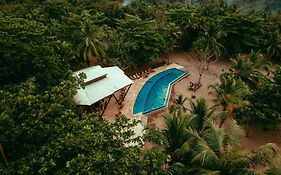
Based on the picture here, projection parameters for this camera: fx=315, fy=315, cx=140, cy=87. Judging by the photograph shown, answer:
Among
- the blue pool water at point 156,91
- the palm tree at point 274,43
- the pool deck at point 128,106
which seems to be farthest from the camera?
the palm tree at point 274,43

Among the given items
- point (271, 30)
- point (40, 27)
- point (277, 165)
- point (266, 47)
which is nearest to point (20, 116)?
point (40, 27)

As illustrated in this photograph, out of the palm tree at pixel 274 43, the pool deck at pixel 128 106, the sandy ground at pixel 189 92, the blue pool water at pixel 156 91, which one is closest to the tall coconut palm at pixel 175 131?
the sandy ground at pixel 189 92

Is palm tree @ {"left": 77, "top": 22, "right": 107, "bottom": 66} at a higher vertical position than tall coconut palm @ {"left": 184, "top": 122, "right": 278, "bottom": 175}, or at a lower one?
higher

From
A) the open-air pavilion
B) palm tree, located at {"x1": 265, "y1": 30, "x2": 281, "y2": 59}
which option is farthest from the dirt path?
palm tree, located at {"x1": 265, "y1": 30, "x2": 281, "y2": 59}

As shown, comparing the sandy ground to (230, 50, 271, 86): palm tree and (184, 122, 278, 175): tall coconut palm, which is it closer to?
(230, 50, 271, 86): palm tree

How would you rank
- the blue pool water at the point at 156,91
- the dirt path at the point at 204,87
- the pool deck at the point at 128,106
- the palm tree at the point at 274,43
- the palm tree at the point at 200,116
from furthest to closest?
the palm tree at the point at 274,43 → the blue pool water at the point at 156,91 → the pool deck at the point at 128,106 → the dirt path at the point at 204,87 → the palm tree at the point at 200,116

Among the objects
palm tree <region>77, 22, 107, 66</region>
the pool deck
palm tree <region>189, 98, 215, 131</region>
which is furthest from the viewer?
palm tree <region>77, 22, 107, 66</region>

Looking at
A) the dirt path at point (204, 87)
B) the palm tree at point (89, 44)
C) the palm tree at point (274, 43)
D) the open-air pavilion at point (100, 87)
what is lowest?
the dirt path at point (204, 87)

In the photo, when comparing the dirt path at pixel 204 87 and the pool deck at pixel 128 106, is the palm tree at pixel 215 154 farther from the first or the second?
the pool deck at pixel 128 106

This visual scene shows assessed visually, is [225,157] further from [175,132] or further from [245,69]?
[245,69]
